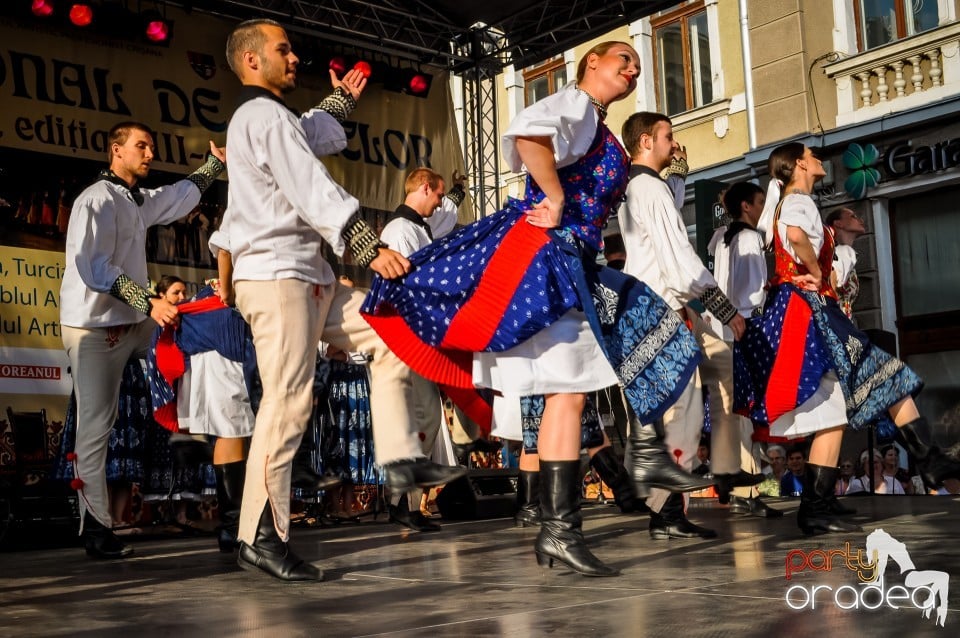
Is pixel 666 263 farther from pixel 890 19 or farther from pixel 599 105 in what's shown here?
pixel 890 19

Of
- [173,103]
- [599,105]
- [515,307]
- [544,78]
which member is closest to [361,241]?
[515,307]

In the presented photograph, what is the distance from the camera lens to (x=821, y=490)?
4.64 meters

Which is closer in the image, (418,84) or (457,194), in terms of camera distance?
(457,194)

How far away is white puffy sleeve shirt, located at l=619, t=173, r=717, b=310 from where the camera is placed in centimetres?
462

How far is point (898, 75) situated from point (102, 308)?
33.3 ft

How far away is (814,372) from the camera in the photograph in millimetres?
4625

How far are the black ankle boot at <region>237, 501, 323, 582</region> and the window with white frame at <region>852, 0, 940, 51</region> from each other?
1101 cm

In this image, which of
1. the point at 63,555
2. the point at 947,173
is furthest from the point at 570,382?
the point at 947,173

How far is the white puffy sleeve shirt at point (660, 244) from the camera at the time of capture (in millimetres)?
4625

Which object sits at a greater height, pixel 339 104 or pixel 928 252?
pixel 928 252

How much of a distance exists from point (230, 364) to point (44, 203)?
303cm

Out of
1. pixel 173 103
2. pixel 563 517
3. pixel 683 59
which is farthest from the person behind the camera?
pixel 683 59

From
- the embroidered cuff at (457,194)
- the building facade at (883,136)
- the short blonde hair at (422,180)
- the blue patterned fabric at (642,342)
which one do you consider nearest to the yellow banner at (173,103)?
the embroidered cuff at (457,194)

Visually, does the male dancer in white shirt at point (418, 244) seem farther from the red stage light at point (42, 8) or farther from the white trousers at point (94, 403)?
the red stage light at point (42, 8)
